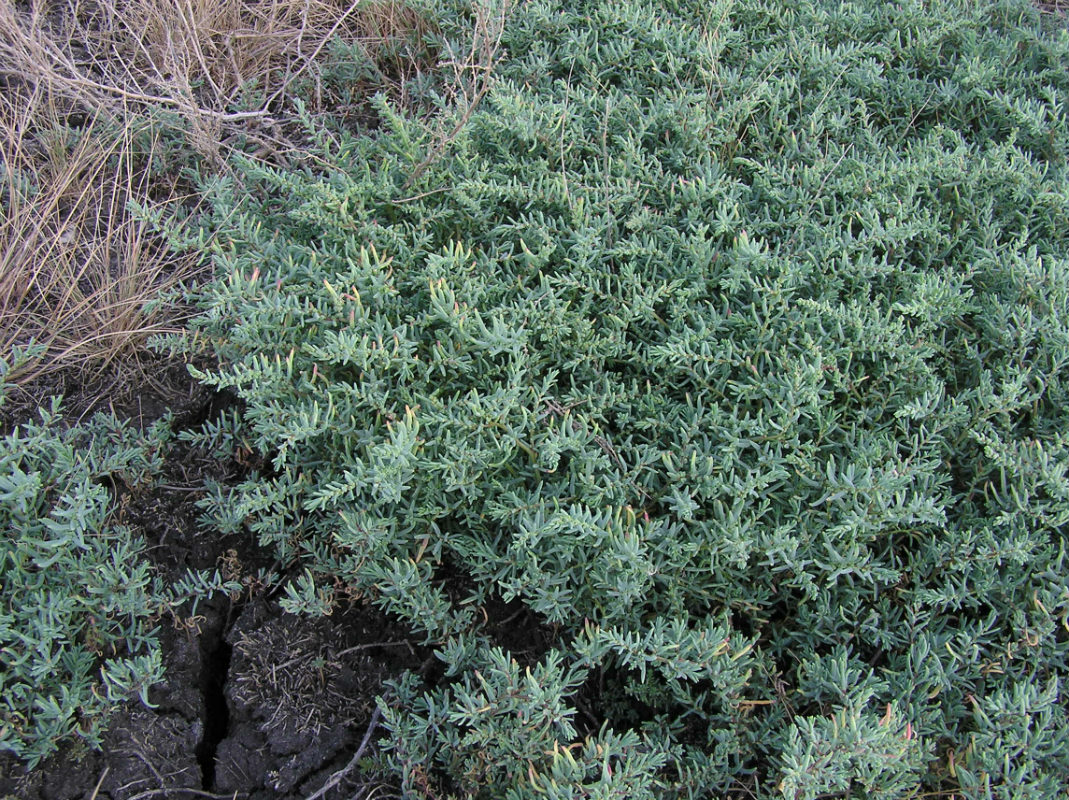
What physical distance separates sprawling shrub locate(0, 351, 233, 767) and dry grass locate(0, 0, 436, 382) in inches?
24.6

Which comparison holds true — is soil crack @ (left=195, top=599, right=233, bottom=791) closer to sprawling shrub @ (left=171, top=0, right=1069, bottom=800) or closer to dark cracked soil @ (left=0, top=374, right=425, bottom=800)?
dark cracked soil @ (left=0, top=374, right=425, bottom=800)

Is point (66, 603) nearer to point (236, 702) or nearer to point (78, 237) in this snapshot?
point (236, 702)

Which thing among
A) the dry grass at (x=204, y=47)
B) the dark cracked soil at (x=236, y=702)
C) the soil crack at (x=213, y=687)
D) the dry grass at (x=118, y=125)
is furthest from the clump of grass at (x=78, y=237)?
the soil crack at (x=213, y=687)

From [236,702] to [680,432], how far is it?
4.70 ft

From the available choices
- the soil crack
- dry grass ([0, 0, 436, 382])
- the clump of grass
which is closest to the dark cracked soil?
the soil crack

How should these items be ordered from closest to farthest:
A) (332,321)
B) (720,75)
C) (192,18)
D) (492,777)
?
(492,777), (332,321), (720,75), (192,18)

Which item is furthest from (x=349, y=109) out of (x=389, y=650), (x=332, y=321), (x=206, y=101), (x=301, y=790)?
(x=301, y=790)

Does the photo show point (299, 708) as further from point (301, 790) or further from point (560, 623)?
point (560, 623)

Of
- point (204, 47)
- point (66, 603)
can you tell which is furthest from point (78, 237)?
point (66, 603)

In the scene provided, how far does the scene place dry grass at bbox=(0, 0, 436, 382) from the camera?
9.67ft

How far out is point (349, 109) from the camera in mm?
3641

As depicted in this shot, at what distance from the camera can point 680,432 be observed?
234cm

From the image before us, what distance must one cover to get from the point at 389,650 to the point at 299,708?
0.28m

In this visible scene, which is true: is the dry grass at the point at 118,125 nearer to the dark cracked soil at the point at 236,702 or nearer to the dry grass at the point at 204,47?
the dry grass at the point at 204,47
